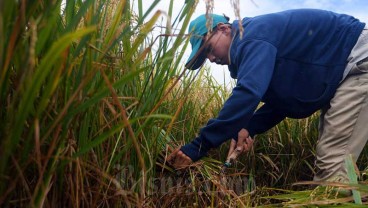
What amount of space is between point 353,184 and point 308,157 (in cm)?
168

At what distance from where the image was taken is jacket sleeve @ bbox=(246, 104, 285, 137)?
293 centimetres

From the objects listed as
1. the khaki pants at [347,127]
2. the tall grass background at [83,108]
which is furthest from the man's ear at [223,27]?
the tall grass background at [83,108]

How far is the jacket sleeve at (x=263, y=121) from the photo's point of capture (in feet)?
9.61

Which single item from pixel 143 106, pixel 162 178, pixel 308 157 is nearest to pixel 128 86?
pixel 143 106

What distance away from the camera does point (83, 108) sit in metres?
0.97

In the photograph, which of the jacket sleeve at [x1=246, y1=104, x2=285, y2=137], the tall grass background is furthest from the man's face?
the tall grass background

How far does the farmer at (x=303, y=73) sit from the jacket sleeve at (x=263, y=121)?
131mm

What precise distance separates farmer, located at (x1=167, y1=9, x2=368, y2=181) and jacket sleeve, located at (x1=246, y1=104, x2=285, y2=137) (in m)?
0.13

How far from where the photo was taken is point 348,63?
8.45ft

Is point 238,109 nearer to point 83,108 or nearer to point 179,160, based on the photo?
point 179,160

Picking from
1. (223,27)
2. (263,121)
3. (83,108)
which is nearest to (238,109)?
(223,27)

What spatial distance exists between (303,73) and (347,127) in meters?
0.39

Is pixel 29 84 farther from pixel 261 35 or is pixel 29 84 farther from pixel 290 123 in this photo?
pixel 290 123

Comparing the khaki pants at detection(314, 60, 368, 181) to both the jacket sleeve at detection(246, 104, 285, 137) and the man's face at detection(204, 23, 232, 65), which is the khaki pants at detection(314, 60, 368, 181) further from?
the man's face at detection(204, 23, 232, 65)
